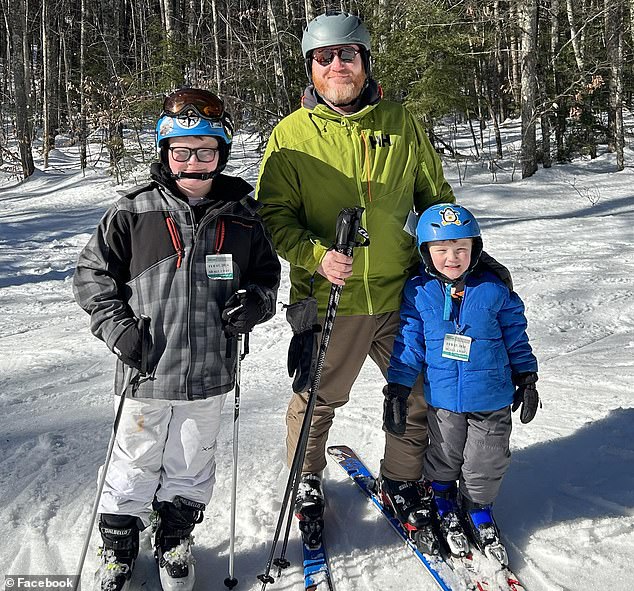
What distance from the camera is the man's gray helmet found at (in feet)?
8.70

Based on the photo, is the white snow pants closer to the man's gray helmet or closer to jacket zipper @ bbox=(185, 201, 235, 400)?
jacket zipper @ bbox=(185, 201, 235, 400)

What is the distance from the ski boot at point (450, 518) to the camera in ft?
8.95

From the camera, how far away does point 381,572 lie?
2.68 metres

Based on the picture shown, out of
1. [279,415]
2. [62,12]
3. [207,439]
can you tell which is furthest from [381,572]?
[62,12]

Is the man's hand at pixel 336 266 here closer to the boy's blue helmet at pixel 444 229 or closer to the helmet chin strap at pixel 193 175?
the boy's blue helmet at pixel 444 229

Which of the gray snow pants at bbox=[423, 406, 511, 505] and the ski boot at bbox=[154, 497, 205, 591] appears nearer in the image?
the ski boot at bbox=[154, 497, 205, 591]

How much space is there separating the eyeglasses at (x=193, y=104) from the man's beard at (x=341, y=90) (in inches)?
19.6

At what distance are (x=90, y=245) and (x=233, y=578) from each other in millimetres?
1499

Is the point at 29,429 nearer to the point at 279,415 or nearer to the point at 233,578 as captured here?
the point at 279,415

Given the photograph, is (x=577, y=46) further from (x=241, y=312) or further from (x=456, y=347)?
(x=241, y=312)

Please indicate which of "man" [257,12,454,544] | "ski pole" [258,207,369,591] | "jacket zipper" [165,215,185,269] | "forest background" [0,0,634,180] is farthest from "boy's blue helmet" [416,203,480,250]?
"forest background" [0,0,634,180]

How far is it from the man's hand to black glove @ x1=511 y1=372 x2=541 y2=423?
0.92m

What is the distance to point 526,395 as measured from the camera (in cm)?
266

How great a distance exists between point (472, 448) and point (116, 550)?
157cm
